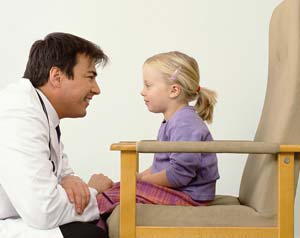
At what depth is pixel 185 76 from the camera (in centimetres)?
217

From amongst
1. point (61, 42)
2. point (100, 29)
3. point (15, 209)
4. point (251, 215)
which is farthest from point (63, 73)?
point (100, 29)

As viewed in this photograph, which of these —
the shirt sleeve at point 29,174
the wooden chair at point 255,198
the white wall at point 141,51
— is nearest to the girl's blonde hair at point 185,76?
the wooden chair at point 255,198

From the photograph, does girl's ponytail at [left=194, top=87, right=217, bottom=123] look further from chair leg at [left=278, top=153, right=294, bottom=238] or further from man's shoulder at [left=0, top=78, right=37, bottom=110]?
man's shoulder at [left=0, top=78, right=37, bottom=110]

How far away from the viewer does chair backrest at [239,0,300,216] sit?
1781 mm

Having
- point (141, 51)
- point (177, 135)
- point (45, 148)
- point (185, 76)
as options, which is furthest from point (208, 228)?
point (141, 51)

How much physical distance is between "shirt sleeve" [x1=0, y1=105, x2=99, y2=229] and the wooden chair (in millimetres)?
185

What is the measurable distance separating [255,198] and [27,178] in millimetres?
688

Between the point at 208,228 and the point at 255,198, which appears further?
the point at 255,198

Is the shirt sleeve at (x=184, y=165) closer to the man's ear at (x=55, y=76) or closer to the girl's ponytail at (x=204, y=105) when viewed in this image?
the girl's ponytail at (x=204, y=105)

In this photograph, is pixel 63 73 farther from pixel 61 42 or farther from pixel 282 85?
pixel 282 85

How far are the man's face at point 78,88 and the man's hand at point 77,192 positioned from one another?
0.79 ft

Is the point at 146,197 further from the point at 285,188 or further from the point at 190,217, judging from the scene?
the point at 285,188

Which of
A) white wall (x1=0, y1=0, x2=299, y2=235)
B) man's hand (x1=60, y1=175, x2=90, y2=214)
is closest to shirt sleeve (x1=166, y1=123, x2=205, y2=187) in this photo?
man's hand (x1=60, y1=175, x2=90, y2=214)

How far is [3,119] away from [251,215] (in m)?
0.73
